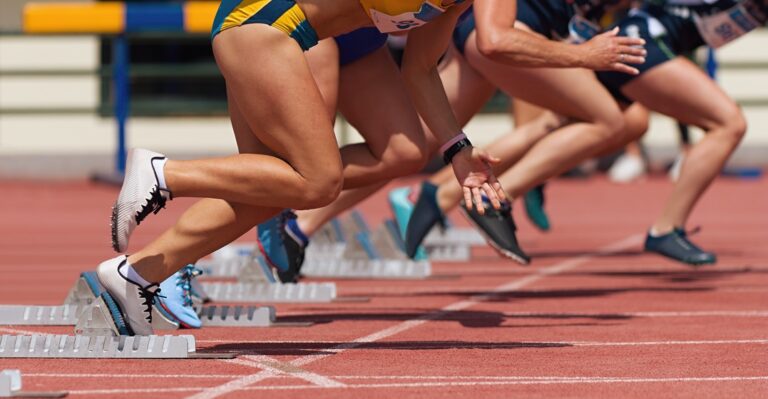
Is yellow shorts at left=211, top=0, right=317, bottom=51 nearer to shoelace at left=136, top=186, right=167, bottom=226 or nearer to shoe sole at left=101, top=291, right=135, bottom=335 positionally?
shoelace at left=136, top=186, right=167, bottom=226

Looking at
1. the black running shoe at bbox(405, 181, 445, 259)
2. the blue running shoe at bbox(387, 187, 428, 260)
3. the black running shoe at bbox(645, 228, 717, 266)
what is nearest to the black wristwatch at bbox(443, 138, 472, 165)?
the black running shoe at bbox(405, 181, 445, 259)

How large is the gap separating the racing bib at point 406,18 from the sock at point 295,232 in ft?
6.66

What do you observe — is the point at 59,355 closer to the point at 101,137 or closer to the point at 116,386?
the point at 116,386

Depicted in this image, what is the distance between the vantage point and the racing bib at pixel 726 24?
363 inches

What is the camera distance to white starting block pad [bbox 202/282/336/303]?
796 cm

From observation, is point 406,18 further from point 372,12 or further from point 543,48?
point 543,48

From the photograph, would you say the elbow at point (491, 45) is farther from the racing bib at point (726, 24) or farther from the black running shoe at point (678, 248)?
the racing bib at point (726, 24)

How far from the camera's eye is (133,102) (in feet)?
69.0

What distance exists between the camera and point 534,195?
→ 11.0 meters

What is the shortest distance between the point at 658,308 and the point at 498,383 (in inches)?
98.4

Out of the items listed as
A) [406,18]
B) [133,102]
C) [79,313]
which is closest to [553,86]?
[406,18]

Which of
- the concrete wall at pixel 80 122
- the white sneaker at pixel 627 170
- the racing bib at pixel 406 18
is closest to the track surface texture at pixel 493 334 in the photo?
the racing bib at pixel 406 18

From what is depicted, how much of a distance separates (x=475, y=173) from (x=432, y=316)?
1.45m

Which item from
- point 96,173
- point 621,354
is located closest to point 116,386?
point 621,354
